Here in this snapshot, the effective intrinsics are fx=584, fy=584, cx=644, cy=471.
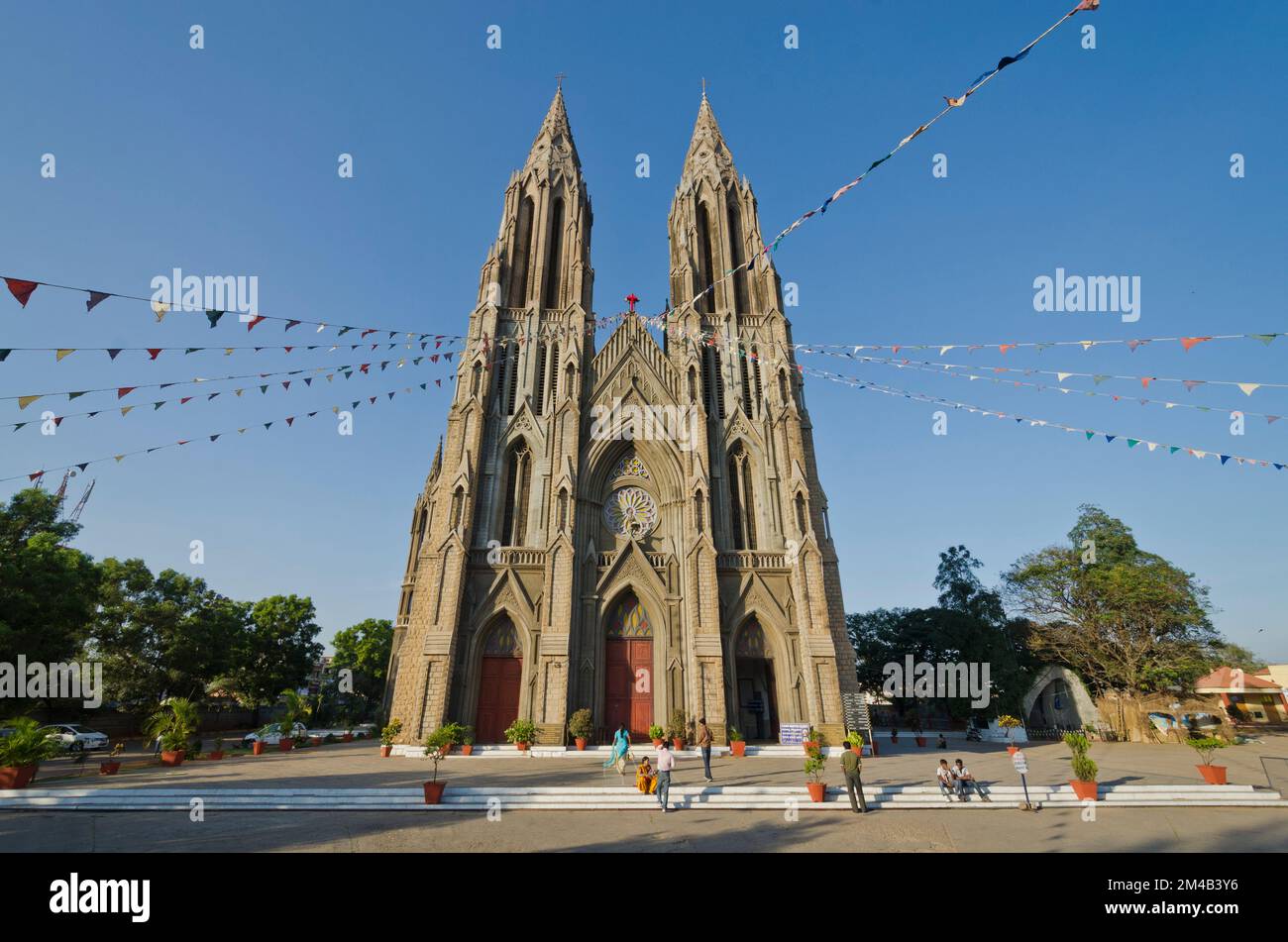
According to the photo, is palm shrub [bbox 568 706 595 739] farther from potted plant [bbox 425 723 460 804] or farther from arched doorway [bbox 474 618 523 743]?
potted plant [bbox 425 723 460 804]

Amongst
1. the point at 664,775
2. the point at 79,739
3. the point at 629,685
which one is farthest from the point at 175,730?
the point at 664,775

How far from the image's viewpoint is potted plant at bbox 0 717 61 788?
13.1 metres

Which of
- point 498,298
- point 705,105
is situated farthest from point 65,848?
point 705,105

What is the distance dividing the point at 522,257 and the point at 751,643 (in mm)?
24162

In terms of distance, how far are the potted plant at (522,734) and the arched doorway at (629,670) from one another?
359 cm

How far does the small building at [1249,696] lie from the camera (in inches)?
1935

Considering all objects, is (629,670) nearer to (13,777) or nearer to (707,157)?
(13,777)

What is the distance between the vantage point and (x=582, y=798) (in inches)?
503

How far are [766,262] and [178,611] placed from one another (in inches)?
1568

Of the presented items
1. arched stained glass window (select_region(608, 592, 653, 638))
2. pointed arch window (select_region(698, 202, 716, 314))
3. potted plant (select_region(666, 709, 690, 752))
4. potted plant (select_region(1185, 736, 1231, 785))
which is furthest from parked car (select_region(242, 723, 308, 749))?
potted plant (select_region(1185, 736, 1231, 785))

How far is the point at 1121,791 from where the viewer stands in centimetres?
1309

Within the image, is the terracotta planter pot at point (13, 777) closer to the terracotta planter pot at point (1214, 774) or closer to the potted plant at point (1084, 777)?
the potted plant at point (1084, 777)

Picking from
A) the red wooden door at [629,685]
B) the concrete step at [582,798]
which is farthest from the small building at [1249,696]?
the red wooden door at [629,685]
